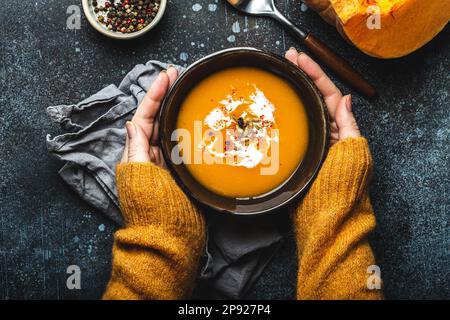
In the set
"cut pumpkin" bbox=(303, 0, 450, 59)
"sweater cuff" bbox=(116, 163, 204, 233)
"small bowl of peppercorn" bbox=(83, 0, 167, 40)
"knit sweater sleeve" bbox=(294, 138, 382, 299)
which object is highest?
"small bowl of peppercorn" bbox=(83, 0, 167, 40)

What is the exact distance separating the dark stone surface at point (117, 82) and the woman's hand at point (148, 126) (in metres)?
0.14

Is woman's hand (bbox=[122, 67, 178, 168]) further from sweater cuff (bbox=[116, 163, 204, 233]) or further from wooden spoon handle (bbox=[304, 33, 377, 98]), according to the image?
wooden spoon handle (bbox=[304, 33, 377, 98])

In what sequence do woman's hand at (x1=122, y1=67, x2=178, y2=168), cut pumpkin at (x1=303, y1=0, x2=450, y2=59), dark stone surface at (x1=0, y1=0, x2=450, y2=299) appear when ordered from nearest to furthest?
1. cut pumpkin at (x1=303, y1=0, x2=450, y2=59)
2. woman's hand at (x1=122, y1=67, x2=178, y2=168)
3. dark stone surface at (x1=0, y1=0, x2=450, y2=299)

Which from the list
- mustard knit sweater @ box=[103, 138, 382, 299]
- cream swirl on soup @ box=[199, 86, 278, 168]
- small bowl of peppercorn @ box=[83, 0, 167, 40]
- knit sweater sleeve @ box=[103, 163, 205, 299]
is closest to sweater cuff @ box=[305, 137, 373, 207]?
mustard knit sweater @ box=[103, 138, 382, 299]

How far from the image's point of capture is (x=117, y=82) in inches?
47.7

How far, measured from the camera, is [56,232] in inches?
47.9

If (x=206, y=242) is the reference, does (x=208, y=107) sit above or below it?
above

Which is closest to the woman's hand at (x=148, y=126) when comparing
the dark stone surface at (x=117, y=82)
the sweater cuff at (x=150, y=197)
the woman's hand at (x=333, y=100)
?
the sweater cuff at (x=150, y=197)

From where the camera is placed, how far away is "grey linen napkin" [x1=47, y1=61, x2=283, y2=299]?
1.15 metres

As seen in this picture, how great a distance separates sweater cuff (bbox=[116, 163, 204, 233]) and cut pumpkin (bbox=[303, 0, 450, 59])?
49cm

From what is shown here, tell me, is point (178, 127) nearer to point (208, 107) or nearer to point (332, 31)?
point (208, 107)

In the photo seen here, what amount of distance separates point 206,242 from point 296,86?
0.40m
